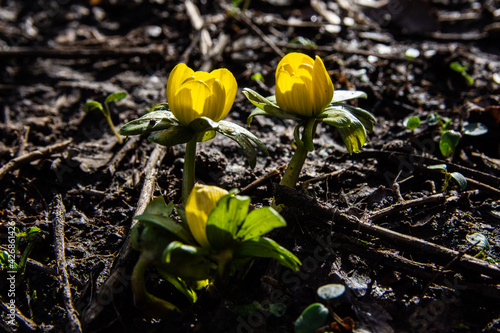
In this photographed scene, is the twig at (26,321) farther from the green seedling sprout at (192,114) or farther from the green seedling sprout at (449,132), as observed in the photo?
the green seedling sprout at (449,132)

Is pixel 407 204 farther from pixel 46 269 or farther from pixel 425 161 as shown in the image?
pixel 46 269

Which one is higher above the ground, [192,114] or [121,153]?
[192,114]

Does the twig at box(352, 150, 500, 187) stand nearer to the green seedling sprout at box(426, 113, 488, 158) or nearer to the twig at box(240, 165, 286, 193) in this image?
the green seedling sprout at box(426, 113, 488, 158)

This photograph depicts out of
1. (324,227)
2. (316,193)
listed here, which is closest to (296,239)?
(324,227)

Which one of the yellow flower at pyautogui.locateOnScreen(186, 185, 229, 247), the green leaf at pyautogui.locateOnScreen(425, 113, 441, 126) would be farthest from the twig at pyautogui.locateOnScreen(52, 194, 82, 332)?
the green leaf at pyautogui.locateOnScreen(425, 113, 441, 126)

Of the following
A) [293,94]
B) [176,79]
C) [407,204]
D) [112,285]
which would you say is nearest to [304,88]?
[293,94]

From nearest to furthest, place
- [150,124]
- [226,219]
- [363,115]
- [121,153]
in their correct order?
[226,219] → [150,124] → [363,115] → [121,153]
